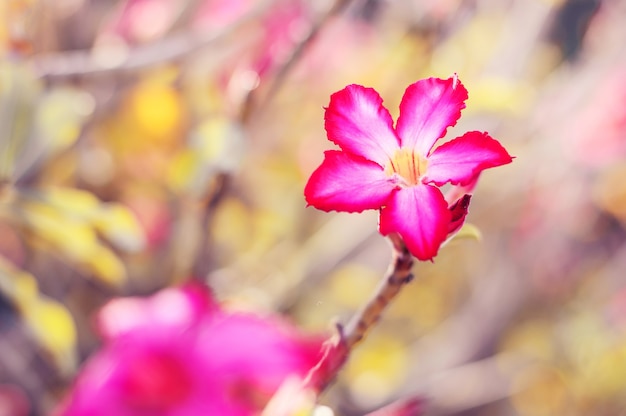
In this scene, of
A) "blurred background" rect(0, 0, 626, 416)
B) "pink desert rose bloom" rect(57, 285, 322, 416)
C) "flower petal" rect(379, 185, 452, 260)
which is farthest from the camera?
"blurred background" rect(0, 0, 626, 416)

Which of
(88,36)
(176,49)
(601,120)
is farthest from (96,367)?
(601,120)

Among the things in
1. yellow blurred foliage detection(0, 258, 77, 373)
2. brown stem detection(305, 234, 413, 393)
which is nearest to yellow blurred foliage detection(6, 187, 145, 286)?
yellow blurred foliage detection(0, 258, 77, 373)

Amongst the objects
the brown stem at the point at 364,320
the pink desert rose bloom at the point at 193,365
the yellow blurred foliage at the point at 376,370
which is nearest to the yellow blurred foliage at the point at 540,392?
the yellow blurred foliage at the point at 376,370

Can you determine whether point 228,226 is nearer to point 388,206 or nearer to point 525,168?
point 525,168

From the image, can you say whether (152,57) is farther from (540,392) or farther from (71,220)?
(540,392)

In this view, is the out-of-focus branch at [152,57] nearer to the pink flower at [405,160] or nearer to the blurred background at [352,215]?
the blurred background at [352,215]

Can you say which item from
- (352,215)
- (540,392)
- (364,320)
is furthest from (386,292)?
(540,392)

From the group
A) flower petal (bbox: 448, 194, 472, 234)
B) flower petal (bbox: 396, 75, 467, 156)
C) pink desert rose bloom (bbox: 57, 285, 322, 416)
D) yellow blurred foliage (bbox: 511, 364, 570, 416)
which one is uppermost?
yellow blurred foliage (bbox: 511, 364, 570, 416)

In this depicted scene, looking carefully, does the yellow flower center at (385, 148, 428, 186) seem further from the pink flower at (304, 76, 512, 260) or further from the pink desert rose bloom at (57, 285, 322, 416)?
the pink desert rose bloom at (57, 285, 322, 416)
